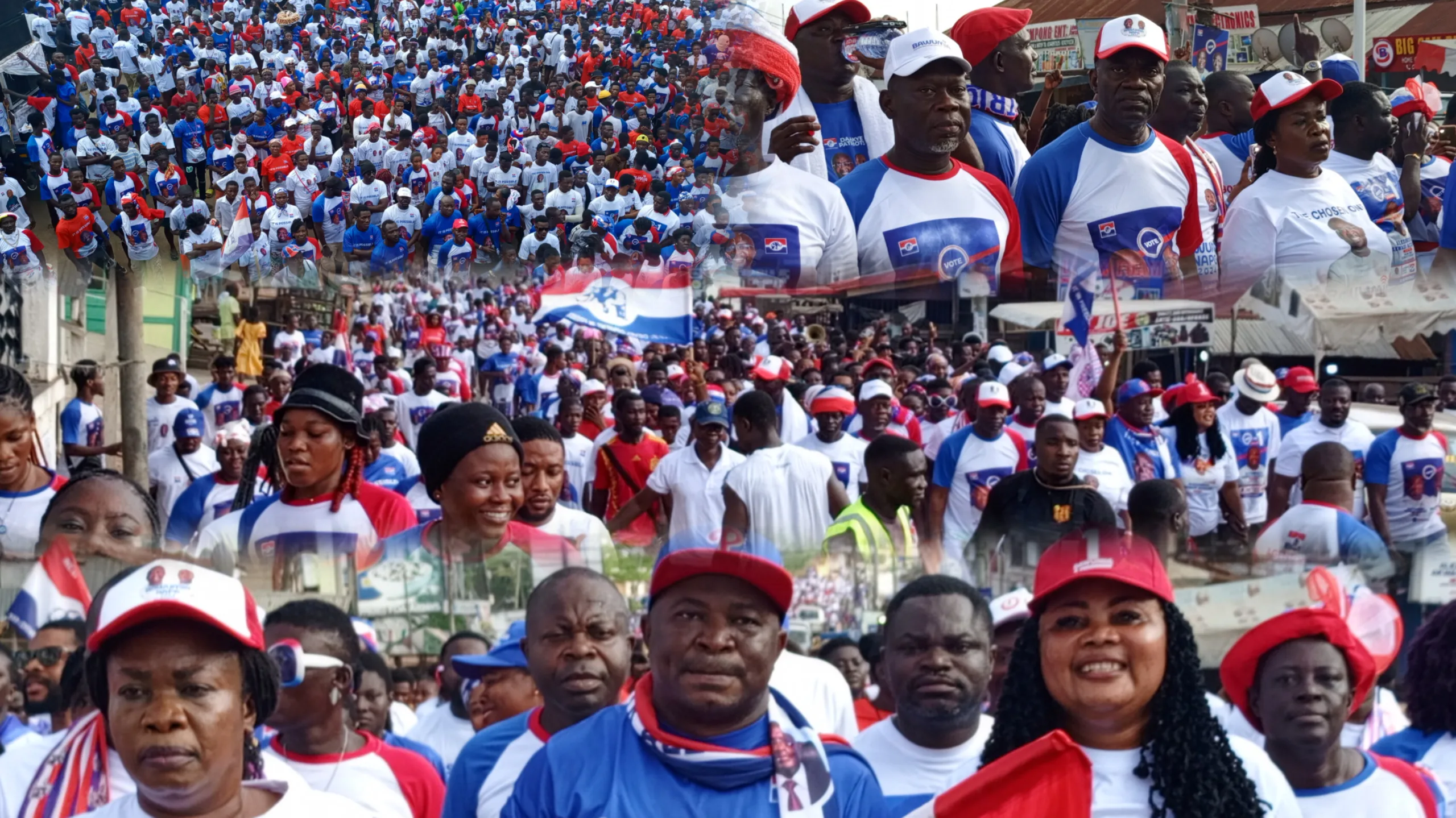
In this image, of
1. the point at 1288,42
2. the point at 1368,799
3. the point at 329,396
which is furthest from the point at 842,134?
the point at 1288,42

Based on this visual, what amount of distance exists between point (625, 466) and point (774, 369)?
0.98m

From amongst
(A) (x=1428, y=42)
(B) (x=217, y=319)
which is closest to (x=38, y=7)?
(B) (x=217, y=319)

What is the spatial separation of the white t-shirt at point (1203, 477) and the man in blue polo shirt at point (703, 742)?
1.84m

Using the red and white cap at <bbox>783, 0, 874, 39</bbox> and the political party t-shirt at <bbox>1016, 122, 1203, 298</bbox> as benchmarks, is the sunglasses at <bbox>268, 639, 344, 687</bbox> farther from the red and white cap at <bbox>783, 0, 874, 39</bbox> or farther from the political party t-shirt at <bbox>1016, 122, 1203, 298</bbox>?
the red and white cap at <bbox>783, 0, 874, 39</bbox>

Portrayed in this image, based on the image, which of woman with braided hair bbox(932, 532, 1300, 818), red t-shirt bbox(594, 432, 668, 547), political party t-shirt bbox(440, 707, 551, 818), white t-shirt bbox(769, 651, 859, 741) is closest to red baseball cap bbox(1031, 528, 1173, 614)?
woman with braided hair bbox(932, 532, 1300, 818)

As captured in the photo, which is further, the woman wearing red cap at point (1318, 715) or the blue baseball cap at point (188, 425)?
the blue baseball cap at point (188, 425)

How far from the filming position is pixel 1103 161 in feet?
14.6

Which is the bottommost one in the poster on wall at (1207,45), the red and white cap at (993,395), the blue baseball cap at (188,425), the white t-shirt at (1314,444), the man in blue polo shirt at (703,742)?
the man in blue polo shirt at (703,742)

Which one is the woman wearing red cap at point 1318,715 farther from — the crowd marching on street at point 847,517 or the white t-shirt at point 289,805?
the white t-shirt at point 289,805

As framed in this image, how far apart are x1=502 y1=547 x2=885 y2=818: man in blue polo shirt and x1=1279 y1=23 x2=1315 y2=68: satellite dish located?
1719 cm

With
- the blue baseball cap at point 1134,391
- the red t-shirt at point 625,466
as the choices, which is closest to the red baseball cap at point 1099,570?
the blue baseball cap at point 1134,391

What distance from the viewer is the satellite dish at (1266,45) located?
1989 cm

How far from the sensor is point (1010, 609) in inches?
128

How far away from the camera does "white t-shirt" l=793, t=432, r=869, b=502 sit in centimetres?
589
